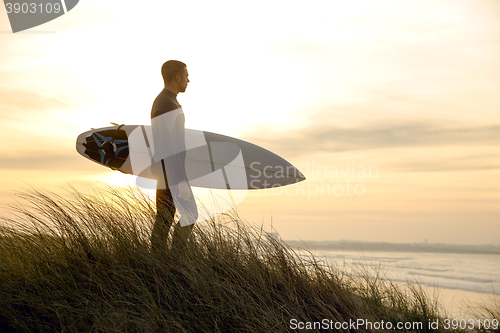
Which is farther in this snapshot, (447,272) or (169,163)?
(447,272)

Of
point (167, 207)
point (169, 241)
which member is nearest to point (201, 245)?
point (169, 241)

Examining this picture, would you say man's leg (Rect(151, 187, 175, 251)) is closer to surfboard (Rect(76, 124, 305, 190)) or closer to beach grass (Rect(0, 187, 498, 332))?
beach grass (Rect(0, 187, 498, 332))

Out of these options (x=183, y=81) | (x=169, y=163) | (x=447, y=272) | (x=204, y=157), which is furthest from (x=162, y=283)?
(x=447, y=272)

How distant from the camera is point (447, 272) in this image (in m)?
9.81

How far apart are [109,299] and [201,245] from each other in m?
0.74

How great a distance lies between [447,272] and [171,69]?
9894mm

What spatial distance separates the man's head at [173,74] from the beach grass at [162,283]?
3.71ft

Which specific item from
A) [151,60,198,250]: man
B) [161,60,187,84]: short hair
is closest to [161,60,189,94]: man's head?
[161,60,187,84]: short hair

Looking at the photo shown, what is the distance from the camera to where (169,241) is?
273 cm

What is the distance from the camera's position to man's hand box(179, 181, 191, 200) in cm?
298

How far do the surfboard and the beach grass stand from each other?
6.07 ft

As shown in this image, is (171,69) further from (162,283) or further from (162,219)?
(162,283)

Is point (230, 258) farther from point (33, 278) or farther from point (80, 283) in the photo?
point (33, 278)

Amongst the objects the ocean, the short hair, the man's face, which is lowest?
the ocean
